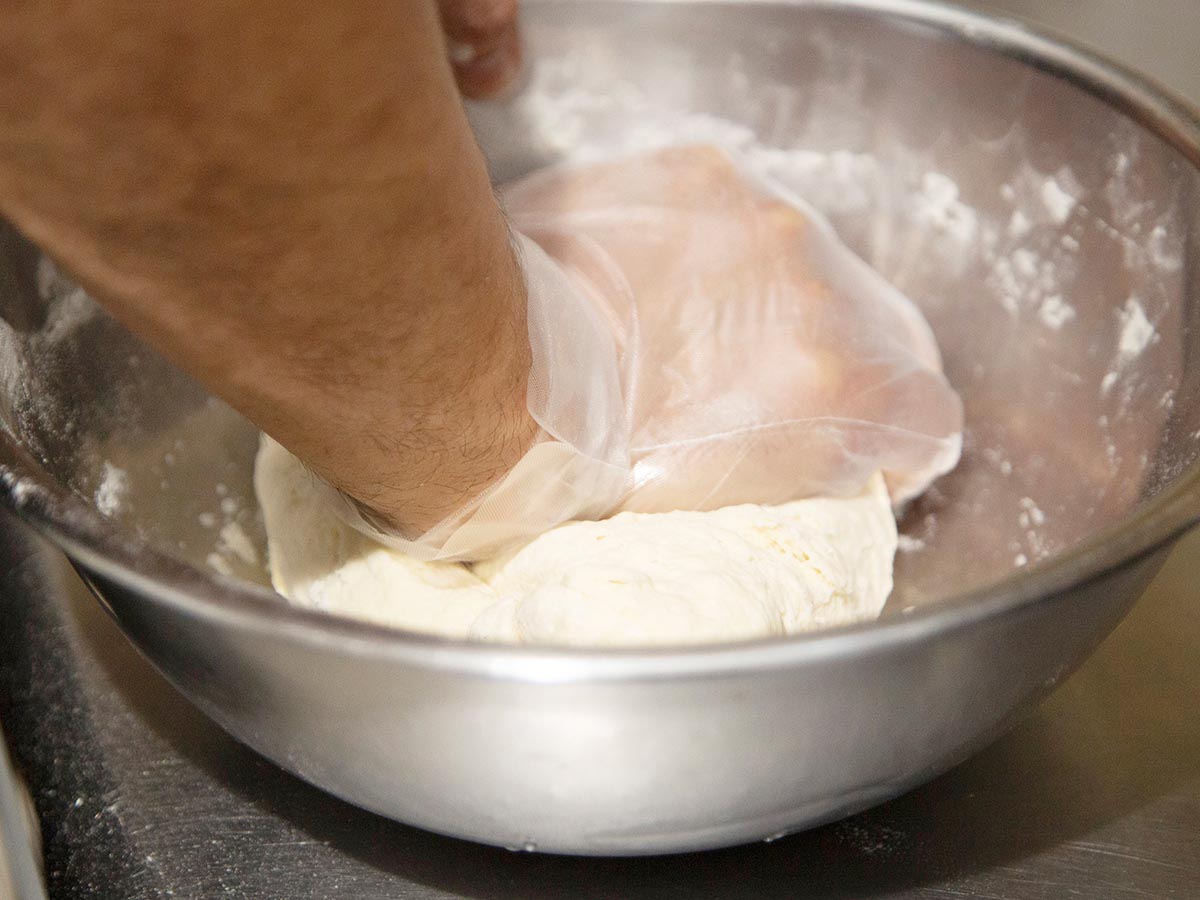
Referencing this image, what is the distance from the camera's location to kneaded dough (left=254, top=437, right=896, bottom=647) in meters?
0.51

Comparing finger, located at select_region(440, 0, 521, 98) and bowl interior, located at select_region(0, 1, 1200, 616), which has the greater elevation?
finger, located at select_region(440, 0, 521, 98)

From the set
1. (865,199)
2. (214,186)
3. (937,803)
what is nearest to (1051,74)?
(865,199)

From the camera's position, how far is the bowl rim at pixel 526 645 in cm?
34

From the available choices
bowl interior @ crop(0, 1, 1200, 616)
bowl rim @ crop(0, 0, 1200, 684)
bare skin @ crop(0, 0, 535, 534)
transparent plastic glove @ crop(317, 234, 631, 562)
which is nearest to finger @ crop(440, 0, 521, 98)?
bowl interior @ crop(0, 1, 1200, 616)

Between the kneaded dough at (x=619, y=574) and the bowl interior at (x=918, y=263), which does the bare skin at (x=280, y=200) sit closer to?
the kneaded dough at (x=619, y=574)

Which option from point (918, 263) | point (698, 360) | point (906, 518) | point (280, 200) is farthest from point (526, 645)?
point (918, 263)

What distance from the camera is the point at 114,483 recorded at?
2.11 feet

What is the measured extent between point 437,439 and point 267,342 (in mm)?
126

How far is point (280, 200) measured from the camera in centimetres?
33

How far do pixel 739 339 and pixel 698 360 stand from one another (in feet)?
0.11

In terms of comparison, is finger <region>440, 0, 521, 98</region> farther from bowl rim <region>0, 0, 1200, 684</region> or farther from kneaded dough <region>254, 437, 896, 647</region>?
bowl rim <region>0, 0, 1200, 684</region>

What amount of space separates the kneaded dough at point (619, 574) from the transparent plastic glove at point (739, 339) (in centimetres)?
3

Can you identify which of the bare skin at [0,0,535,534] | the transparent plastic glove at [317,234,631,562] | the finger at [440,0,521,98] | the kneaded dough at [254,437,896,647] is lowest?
the kneaded dough at [254,437,896,647]

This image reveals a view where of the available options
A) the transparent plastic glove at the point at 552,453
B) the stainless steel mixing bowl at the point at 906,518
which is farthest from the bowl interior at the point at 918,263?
the transparent plastic glove at the point at 552,453
